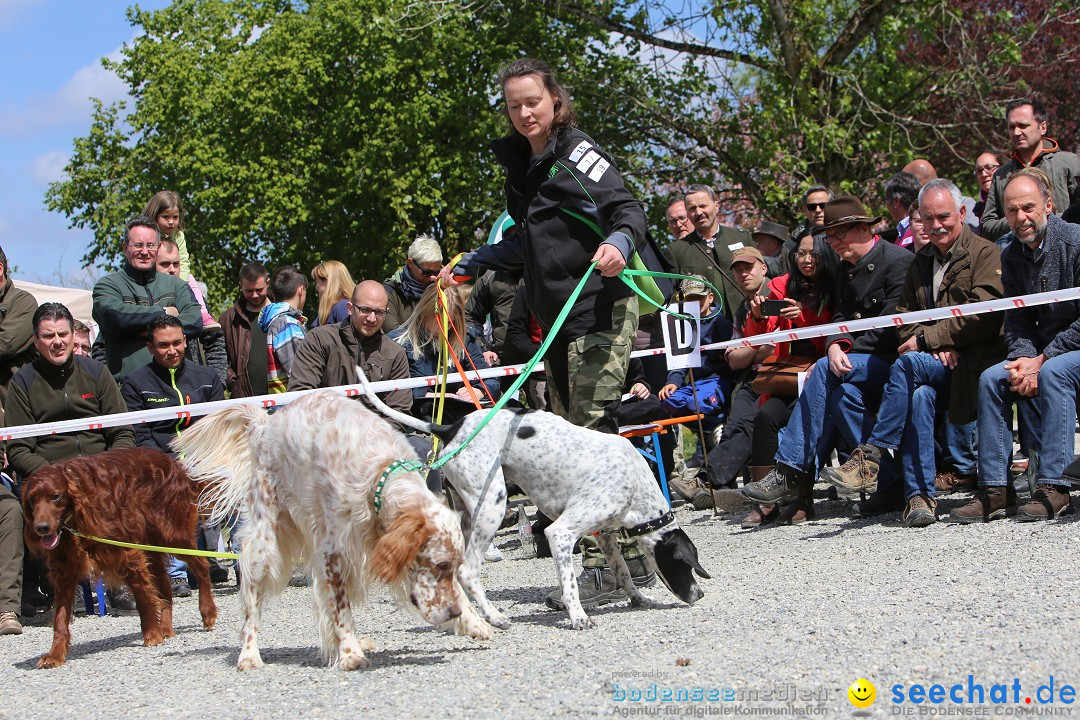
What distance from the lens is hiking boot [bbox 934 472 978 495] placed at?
26.0ft

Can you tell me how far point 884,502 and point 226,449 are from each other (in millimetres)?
4597

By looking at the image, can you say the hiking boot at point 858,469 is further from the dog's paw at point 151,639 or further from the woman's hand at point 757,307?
the dog's paw at point 151,639

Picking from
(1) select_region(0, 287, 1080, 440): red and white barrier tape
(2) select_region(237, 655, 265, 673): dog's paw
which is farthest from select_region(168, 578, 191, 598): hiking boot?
(2) select_region(237, 655, 265, 673): dog's paw

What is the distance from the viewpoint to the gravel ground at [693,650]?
3861 mm

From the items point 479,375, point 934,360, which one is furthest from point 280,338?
point 934,360

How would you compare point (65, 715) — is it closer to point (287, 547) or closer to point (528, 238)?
point (287, 547)

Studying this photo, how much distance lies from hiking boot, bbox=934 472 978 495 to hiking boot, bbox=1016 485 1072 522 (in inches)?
38.3

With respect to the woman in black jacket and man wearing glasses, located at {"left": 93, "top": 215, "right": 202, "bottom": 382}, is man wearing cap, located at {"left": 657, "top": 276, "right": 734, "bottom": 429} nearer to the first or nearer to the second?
the woman in black jacket

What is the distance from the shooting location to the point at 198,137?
26.1m

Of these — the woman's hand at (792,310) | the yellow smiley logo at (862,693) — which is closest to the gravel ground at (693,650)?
the yellow smiley logo at (862,693)

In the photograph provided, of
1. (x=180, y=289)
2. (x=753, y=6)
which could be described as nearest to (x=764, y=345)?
(x=180, y=289)

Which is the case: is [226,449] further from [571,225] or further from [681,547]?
[681,547]

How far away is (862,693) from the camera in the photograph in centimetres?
362

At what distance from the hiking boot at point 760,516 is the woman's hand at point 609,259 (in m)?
3.58
